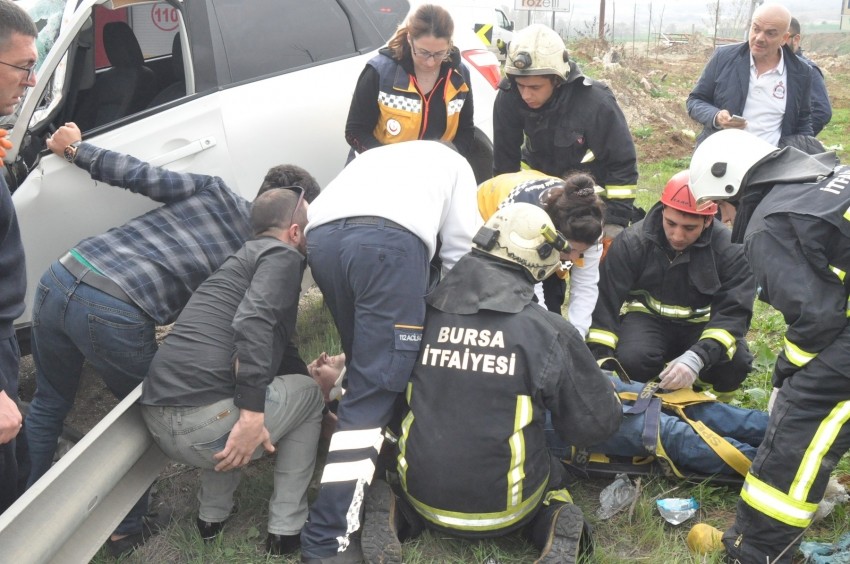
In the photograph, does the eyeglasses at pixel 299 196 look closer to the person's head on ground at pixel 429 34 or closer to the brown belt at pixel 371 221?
the brown belt at pixel 371 221

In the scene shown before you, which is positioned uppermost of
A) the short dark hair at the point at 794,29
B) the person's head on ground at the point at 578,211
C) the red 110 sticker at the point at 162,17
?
the red 110 sticker at the point at 162,17

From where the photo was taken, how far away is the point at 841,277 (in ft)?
9.30

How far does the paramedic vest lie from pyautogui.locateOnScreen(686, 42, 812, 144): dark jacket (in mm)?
2190

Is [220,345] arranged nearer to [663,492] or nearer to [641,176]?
[663,492]

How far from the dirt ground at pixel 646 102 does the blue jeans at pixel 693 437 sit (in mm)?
1804

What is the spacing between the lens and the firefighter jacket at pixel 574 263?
384cm

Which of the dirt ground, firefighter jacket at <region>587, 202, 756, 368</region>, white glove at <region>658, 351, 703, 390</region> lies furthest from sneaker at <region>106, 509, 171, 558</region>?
white glove at <region>658, 351, 703, 390</region>

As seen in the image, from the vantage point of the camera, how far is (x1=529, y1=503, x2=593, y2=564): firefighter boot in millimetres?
2898

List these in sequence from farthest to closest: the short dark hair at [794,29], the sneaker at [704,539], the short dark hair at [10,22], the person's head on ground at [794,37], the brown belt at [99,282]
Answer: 1. the short dark hair at [794,29]
2. the person's head on ground at [794,37]
3. the brown belt at [99,282]
4. the sneaker at [704,539]
5. the short dark hair at [10,22]

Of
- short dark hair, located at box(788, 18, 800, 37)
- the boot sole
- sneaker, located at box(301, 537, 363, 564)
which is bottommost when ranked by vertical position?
sneaker, located at box(301, 537, 363, 564)

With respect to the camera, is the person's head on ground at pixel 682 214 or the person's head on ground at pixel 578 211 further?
the person's head on ground at pixel 682 214

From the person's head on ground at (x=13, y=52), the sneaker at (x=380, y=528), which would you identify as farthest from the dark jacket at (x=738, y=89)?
the person's head on ground at (x=13, y=52)

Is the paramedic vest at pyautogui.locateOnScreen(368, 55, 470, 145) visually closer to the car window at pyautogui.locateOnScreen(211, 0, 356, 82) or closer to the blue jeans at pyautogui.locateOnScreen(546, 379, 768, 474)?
the car window at pyautogui.locateOnScreen(211, 0, 356, 82)

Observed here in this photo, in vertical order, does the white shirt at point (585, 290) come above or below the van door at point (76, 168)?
below
